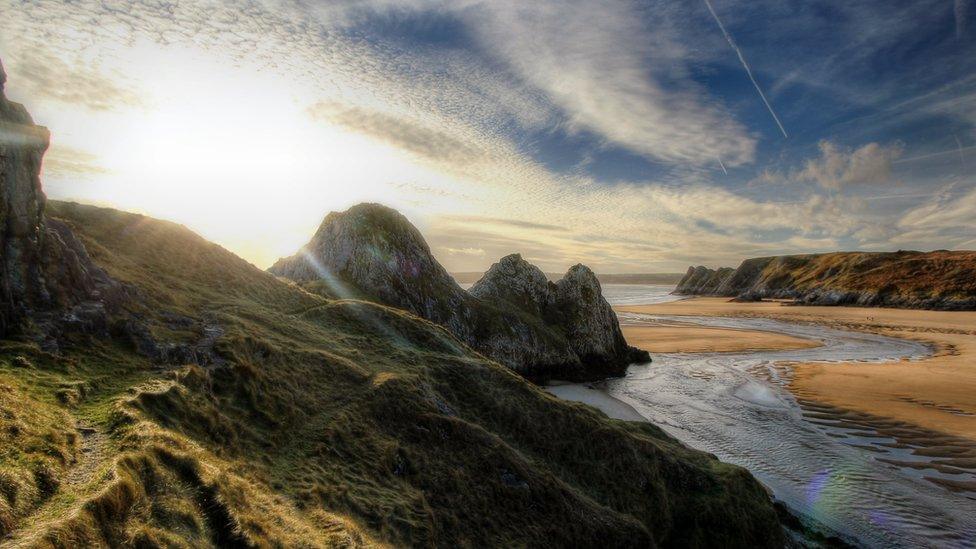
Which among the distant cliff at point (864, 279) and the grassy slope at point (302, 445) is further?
the distant cliff at point (864, 279)

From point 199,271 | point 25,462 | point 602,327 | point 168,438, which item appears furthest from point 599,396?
point 25,462

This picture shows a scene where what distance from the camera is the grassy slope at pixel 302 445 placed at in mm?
6953

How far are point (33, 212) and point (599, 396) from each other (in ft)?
99.8

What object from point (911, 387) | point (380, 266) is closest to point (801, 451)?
point (911, 387)

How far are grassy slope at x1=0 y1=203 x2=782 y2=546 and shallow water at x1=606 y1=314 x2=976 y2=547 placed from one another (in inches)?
190

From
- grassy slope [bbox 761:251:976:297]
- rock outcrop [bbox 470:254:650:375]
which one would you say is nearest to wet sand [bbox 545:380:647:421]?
rock outcrop [bbox 470:254:650:375]

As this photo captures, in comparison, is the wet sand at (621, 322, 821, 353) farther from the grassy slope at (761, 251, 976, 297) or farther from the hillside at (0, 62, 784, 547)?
the grassy slope at (761, 251, 976, 297)

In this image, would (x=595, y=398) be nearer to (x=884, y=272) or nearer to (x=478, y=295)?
→ (x=478, y=295)

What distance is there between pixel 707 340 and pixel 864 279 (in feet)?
309

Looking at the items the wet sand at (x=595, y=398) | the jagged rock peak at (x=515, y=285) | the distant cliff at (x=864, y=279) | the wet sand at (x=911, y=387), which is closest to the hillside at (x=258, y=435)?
the wet sand at (x=595, y=398)

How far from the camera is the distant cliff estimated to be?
3814 inches

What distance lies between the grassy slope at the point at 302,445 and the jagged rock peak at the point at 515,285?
71.0 ft

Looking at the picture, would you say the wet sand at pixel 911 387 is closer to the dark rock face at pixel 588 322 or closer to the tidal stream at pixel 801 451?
the tidal stream at pixel 801 451

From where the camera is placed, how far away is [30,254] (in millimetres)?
10742
